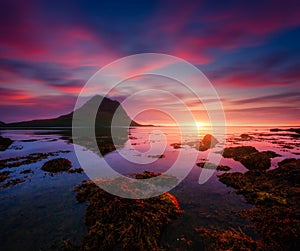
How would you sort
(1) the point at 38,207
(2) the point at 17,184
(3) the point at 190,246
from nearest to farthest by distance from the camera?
(3) the point at 190,246 → (1) the point at 38,207 → (2) the point at 17,184

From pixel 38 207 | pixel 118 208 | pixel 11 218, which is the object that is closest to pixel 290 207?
pixel 118 208

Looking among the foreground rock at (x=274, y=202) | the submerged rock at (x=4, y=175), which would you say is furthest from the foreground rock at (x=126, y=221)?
the submerged rock at (x=4, y=175)

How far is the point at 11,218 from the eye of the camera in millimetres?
9188

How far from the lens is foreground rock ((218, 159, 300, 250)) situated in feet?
24.2

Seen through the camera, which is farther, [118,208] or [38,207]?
[38,207]

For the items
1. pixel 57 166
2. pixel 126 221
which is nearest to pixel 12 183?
pixel 57 166

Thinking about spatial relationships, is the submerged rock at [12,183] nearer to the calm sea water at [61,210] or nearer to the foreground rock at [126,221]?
the calm sea water at [61,210]

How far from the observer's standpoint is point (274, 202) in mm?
10898

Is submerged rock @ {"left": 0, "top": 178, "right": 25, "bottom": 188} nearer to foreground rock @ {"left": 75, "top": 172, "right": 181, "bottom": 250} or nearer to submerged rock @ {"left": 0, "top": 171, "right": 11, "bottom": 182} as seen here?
submerged rock @ {"left": 0, "top": 171, "right": 11, "bottom": 182}

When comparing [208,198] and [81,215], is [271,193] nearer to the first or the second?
[208,198]

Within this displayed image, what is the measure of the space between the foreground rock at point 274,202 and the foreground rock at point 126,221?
14.8ft

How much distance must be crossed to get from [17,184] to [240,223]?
17.9m

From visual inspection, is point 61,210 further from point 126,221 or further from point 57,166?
point 57,166

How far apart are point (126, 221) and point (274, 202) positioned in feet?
33.3
